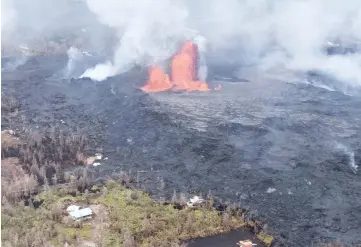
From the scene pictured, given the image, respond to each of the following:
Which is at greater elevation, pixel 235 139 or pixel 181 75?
pixel 181 75

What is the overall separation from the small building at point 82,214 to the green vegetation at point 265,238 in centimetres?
1569

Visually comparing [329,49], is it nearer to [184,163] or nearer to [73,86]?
[73,86]

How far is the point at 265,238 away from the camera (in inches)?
1718

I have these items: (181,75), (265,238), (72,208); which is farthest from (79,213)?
(181,75)

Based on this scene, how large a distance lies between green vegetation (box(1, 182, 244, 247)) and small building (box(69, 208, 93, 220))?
1.68ft

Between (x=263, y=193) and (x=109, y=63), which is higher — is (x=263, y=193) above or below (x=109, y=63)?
below

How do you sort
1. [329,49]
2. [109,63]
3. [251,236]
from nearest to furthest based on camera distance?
[251,236], [109,63], [329,49]

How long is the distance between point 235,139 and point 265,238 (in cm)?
2126

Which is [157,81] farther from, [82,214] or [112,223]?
[112,223]

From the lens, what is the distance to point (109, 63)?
97.1 m

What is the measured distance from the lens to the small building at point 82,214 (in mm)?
45412

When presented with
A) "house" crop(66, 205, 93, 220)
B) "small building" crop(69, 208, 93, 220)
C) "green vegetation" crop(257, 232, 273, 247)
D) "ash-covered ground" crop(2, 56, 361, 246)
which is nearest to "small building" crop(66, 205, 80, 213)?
"house" crop(66, 205, 93, 220)

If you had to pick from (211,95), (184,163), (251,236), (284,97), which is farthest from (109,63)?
(251,236)

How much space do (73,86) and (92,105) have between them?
10838 mm
